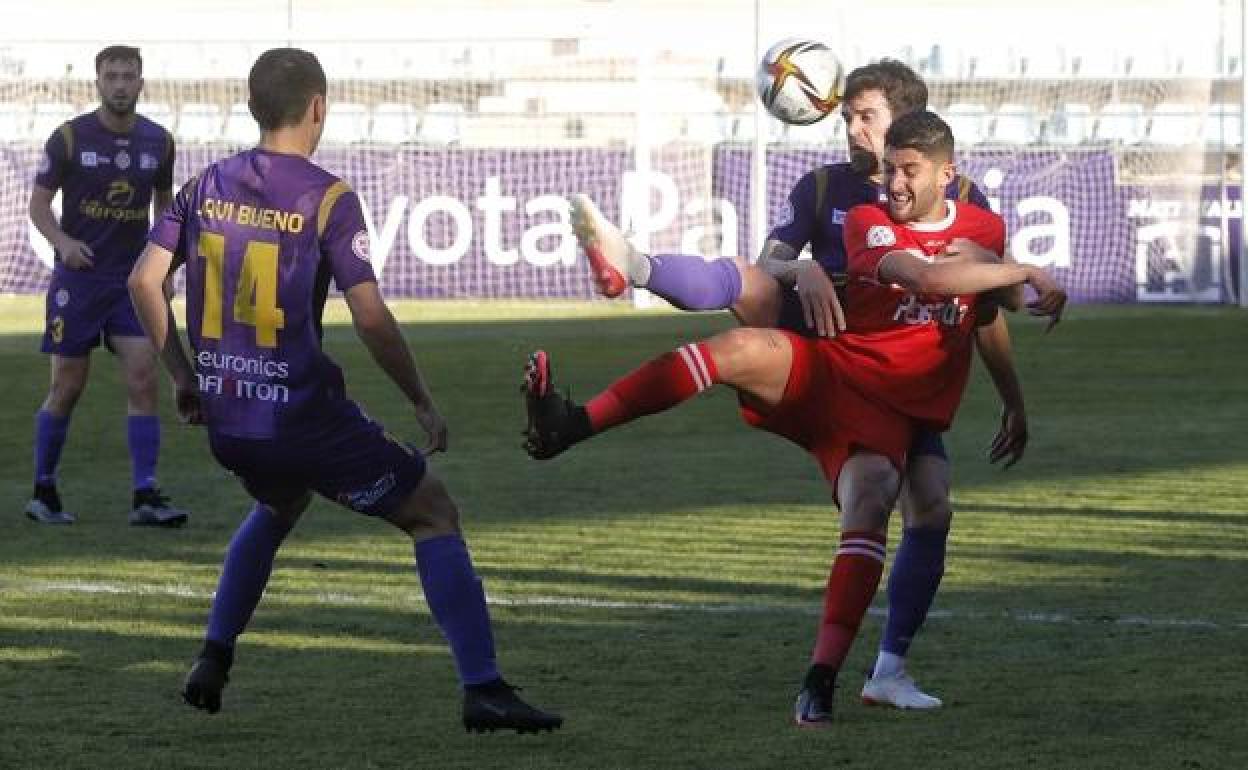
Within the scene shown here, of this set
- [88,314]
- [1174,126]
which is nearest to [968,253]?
[88,314]

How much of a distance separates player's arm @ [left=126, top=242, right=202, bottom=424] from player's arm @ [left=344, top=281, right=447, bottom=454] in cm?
56

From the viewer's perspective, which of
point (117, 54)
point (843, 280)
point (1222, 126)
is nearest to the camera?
point (843, 280)

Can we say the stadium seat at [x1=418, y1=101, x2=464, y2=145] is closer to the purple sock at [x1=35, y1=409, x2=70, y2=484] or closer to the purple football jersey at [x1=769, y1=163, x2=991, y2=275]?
the purple sock at [x1=35, y1=409, x2=70, y2=484]

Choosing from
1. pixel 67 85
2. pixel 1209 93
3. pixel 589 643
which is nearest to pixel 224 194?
pixel 589 643

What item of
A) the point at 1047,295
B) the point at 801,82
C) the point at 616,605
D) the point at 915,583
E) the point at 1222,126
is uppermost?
the point at 1222,126

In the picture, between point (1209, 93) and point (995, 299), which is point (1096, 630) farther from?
point (1209, 93)

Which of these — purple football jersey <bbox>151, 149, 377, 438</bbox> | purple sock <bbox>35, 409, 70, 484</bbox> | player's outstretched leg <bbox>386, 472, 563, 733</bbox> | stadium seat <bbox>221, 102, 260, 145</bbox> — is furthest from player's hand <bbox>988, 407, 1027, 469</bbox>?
stadium seat <bbox>221, 102, 260, 145</bbox>

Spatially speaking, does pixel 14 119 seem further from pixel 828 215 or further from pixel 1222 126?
pixel 828 215

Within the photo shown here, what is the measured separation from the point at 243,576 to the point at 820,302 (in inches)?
71.2

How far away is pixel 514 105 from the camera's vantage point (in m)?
40.1

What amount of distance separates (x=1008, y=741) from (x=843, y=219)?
5.71 ft

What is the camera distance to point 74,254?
445 inches

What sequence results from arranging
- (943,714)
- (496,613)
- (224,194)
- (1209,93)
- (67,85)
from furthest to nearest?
(67,85), (1209,93), (496,613), (943,714), (224,194)

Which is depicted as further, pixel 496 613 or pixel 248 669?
pixel 496 613
